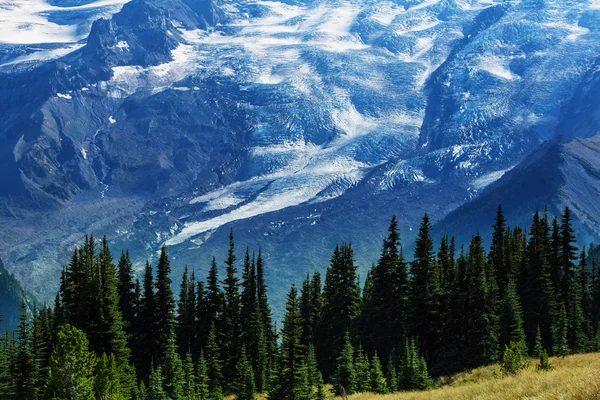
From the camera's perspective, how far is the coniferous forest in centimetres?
8206

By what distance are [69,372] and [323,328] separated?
58.8 metres

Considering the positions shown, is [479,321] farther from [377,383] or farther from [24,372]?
[24,372]

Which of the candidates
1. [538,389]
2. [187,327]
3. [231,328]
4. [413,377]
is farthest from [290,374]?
[187,327]

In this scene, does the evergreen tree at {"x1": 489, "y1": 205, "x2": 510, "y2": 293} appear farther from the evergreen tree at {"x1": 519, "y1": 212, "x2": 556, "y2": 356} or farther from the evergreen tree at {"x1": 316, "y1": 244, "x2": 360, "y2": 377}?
the evergreen tree at {"x1": 316, "y1": 244, "x2": 360, "y2": 377}

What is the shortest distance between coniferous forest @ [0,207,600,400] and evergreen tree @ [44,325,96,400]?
9cm

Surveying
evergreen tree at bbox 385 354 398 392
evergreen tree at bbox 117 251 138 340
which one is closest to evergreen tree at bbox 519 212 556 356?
evergreen tree at bbox 385 354 398 392

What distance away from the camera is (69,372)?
71.1 metres

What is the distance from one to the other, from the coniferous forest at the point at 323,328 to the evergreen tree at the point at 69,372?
3.6 inches

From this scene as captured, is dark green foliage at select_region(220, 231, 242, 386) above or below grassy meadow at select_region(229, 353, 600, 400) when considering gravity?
below

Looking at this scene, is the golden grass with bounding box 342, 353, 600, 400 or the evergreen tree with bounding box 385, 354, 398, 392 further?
the evergreen tree with bounding box 385, 354, 398, 392

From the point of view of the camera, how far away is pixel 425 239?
335 feet

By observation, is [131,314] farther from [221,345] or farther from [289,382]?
[289,382]

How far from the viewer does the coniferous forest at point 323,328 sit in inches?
3231

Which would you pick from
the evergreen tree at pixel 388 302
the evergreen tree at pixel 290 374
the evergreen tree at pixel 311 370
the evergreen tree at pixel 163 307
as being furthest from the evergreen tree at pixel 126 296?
the evergreen tree at pixel 290 374
